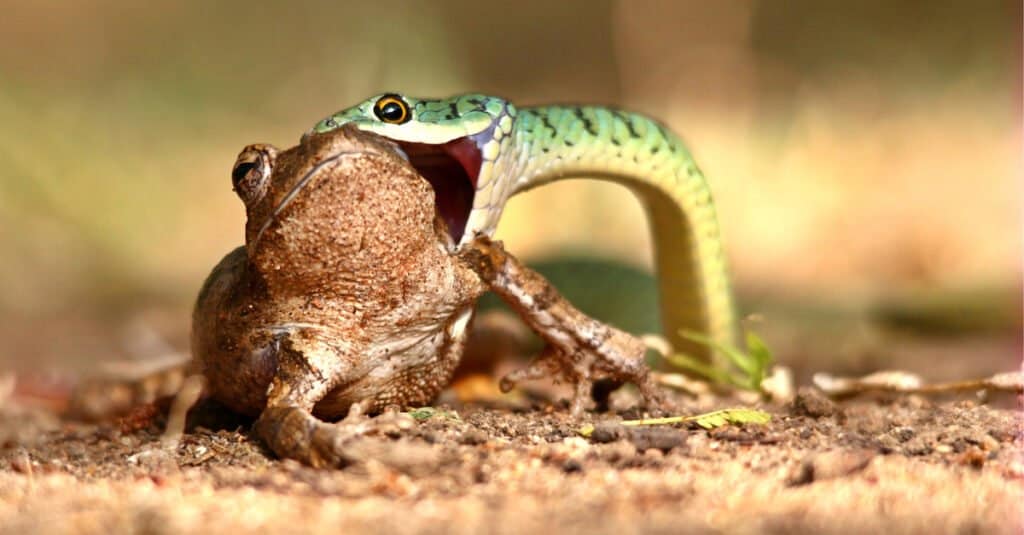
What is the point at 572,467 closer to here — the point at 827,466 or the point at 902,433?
the point at 827,466

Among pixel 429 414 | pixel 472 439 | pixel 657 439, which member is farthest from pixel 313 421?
pixel 657 439

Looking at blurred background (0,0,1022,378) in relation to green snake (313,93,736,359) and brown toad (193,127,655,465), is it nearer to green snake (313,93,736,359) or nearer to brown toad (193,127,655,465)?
green snake (313,93,736,359)

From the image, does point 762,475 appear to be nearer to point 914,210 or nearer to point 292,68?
point 914,210

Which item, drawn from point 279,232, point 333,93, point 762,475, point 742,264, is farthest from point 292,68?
point 762,475

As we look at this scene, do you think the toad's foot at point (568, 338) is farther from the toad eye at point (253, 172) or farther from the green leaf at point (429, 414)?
the toad eye at point (253, 172)

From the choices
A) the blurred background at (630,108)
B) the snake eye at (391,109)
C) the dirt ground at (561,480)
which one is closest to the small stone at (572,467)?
the dirt ground at (561,480)

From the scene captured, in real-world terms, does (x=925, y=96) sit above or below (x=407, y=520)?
above
